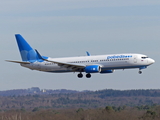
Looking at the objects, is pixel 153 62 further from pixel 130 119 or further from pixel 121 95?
pixel 121 95

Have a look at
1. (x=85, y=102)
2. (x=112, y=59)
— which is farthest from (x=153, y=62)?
(x=85, y=102)

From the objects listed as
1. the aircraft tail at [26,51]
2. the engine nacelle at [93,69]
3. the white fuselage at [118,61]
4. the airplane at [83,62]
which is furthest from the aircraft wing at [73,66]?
the aircraft tail at [26,51]

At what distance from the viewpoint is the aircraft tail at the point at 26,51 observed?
9825cm

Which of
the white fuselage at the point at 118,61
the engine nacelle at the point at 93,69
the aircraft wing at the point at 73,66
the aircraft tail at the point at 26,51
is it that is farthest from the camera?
the aircraft tail at the point at 26,51

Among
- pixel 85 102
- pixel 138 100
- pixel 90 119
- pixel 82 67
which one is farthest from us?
pixel 138 100

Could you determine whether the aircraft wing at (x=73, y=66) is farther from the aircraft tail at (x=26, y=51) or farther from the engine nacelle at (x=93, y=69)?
the aircraft tail at (x=26, y=51)

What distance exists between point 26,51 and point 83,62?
14405 mm

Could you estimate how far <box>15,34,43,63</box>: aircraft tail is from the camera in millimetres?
98250

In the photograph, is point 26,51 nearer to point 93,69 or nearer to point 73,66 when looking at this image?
point 73,66

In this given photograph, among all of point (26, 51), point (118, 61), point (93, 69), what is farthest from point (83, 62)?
point (26, 51)

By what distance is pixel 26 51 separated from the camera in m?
100

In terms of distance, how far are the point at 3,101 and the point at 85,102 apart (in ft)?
82.9

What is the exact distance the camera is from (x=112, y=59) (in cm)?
8756

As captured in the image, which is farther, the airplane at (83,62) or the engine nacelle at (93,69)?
the engine nacelle at (93,69)
